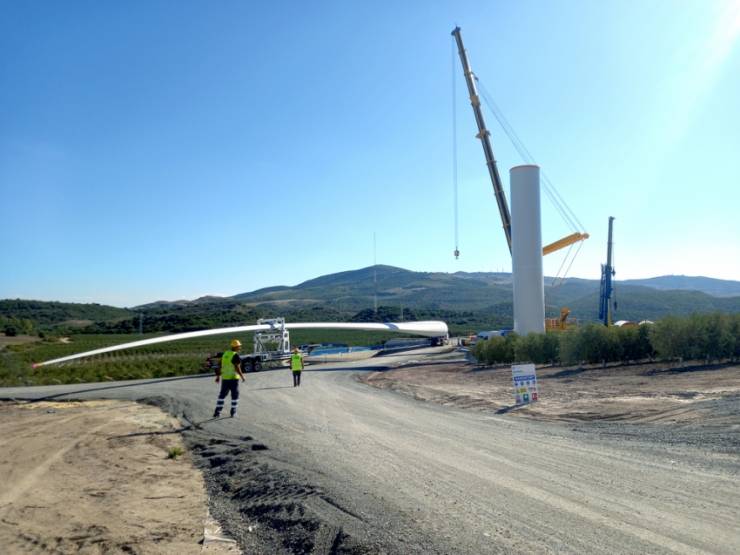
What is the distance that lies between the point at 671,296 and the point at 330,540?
7114 inches

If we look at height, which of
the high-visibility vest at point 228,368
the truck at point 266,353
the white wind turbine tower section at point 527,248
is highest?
the white wind turbine tower section at point 527,248

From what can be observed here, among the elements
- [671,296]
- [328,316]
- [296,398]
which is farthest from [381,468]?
[671,296]

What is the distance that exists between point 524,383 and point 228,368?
26.4 ft

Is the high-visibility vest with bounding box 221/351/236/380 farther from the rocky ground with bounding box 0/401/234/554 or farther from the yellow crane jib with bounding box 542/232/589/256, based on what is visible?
the yellow crane jib with bounding box 542/232/589/256

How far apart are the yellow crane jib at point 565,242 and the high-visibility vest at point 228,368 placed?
34.1 meters

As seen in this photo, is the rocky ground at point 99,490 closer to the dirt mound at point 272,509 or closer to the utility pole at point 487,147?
the dirt mound at point 272,509

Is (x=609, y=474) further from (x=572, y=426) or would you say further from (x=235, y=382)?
(x=235, y=382)

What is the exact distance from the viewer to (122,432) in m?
13.9

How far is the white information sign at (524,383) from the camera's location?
16312 mm

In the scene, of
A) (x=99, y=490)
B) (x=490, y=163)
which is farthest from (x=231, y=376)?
(x=490, y=163)

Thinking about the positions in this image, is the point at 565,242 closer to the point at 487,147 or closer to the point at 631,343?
the point at 487,147

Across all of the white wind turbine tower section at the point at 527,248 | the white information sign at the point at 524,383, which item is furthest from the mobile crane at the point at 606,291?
the white information sign at the point at 524,383

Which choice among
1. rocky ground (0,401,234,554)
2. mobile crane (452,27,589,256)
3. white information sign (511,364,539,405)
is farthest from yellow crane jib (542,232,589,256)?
rocky ground (0,401,234,554)

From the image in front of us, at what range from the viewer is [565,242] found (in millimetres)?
44969
